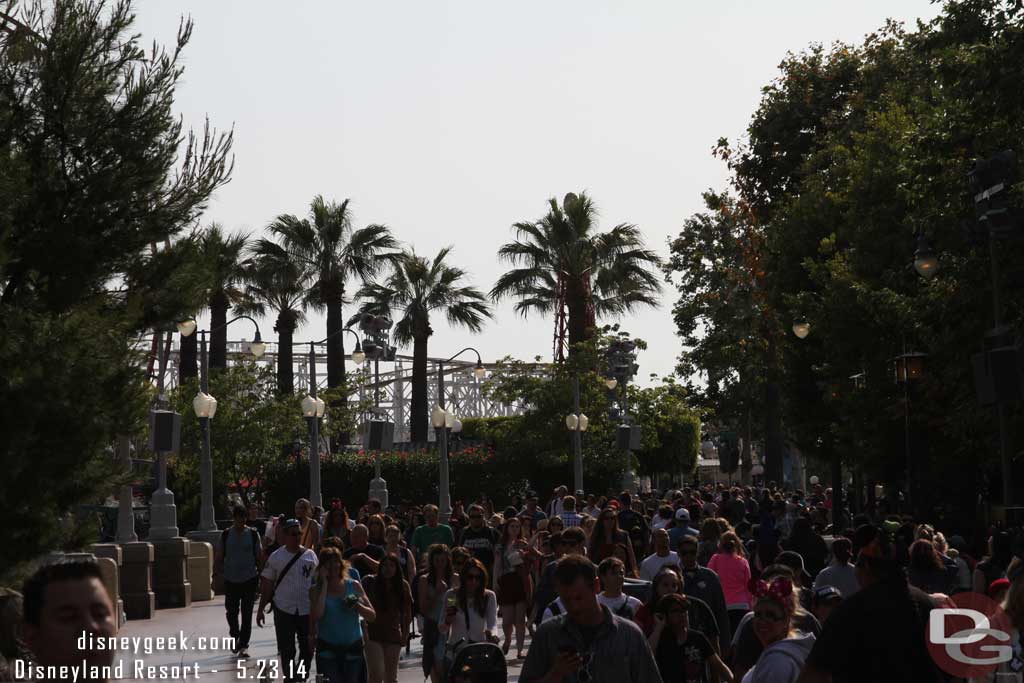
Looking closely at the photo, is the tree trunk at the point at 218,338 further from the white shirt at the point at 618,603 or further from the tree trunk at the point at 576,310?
the white shirt at the point at 618,603

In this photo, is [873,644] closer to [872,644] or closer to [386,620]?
[872,644]

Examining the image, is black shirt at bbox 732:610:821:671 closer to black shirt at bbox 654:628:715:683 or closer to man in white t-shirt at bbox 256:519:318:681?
black shirt at bbox 654:628:715:683

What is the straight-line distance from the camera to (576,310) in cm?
5659

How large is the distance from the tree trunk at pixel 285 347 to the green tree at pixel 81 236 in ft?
135

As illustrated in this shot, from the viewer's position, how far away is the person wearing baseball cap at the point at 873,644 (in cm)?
693

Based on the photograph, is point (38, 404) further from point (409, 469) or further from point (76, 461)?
point (409, 469)

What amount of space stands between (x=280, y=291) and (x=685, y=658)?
47637 millimetres

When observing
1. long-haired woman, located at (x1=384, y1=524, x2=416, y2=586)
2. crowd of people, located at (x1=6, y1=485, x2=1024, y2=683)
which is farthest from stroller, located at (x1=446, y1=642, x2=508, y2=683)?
long-haired woman, located at (x1=384, y1=524, x2=416, y2=586)

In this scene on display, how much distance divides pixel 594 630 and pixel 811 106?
44.3 metres

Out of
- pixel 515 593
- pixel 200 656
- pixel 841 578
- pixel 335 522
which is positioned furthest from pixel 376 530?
pixel 841 578

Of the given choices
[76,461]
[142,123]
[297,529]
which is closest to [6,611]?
[76,461]

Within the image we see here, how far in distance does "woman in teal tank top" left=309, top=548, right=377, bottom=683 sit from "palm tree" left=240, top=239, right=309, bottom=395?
141 feet

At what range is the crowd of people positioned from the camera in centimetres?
720

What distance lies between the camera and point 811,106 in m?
49.9
